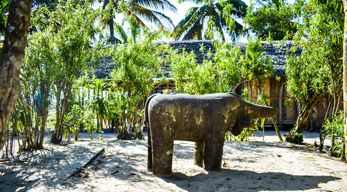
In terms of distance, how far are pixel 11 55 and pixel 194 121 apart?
2.49 metres

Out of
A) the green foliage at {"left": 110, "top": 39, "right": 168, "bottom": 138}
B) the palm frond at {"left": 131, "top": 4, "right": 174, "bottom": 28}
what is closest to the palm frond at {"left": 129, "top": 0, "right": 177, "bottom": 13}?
the palm frond at {"left": 131, "top": 4, "right": 174, "bottom": 28}

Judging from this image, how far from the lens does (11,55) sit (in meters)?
2.72

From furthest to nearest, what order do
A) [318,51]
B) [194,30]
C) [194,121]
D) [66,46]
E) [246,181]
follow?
[194,30] → [66,46] → [318,51] → [194,121] → [246,181]

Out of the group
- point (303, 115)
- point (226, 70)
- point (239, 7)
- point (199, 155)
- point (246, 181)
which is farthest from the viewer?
point (239, 7)

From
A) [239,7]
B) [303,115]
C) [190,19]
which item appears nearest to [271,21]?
[239,7]

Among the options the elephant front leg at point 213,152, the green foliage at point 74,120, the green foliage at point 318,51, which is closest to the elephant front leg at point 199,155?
the elephant front leg at point 213,152

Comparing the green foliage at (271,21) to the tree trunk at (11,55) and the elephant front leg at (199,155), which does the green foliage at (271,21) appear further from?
the tree trunk at (11,55)

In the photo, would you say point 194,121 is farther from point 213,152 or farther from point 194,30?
point 194,30

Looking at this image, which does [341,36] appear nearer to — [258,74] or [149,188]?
[258,74]

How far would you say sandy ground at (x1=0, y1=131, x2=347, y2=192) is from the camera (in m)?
3.48

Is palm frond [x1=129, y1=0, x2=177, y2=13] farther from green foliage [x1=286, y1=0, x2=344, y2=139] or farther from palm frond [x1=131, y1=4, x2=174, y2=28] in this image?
green foliage [x1=286, y1=0, x2=344, y2=139]

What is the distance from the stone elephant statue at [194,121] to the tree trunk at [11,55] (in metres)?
1.77

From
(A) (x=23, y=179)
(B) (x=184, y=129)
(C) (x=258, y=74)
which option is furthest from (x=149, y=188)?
(C) (x=258, y=74)

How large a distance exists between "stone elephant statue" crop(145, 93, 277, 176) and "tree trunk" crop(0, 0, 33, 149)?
5.81 feet
